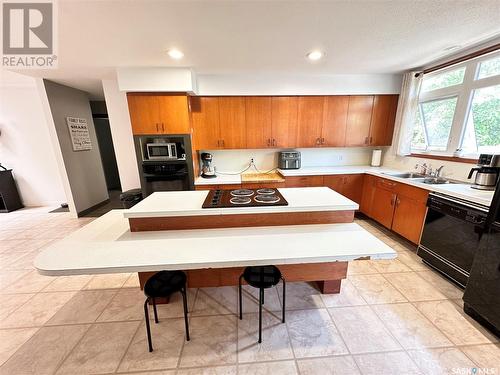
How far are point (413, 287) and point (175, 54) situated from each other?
3736 mm

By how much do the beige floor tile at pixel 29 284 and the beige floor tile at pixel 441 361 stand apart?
139 inches

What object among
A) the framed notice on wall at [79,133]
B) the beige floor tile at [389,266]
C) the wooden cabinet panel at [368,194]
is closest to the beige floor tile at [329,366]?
the beige floor tile at [389,266]

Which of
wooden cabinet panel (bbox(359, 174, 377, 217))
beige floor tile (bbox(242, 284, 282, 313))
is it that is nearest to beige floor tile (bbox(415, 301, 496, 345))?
beige floor tile (bbox(242, 284, 282, 313))

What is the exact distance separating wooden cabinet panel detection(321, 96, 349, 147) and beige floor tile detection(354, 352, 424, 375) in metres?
3.01

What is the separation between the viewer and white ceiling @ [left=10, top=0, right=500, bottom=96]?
1545 mm

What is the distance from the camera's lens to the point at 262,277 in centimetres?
152

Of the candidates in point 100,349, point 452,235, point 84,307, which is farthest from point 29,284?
point 452,235

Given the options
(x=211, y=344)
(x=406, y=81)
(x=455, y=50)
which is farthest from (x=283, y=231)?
(x=406, y=81)

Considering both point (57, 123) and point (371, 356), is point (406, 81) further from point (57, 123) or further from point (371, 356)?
point (57, 123)

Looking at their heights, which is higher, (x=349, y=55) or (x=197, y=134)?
(x=349, y=55)

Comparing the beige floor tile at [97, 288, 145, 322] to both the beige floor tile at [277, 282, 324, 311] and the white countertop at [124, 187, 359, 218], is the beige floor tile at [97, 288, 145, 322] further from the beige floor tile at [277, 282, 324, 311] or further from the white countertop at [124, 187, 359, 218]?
the beige floor tile at [277, 282, 324, 311]

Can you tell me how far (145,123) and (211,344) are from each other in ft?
9.68

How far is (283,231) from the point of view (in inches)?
62.3

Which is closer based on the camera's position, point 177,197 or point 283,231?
point 283,231
